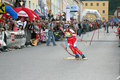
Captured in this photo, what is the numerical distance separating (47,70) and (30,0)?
127 ft

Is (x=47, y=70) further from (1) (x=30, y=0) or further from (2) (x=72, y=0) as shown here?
(2) (x=72, y=0)

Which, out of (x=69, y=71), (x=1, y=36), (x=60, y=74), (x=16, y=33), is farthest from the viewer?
(x=16, y=33)

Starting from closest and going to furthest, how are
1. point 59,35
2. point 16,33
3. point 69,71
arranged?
point 69,71 → point 16,33 → point 59,35

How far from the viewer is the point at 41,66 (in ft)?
35.6

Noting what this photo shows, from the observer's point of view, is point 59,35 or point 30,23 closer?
point 30,23

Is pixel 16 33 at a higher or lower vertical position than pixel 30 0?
lower

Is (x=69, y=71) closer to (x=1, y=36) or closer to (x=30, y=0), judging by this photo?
(x=1, y=36)

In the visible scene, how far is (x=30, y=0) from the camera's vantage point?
157 feet

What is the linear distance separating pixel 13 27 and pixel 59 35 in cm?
924

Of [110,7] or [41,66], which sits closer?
[41,66]

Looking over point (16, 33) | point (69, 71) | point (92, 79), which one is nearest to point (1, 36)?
point (16, 33)

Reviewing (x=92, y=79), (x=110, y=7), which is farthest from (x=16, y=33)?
(x=110, y=7)

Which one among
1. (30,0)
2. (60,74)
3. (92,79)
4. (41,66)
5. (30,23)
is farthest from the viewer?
(30,0)

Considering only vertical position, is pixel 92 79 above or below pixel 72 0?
below
